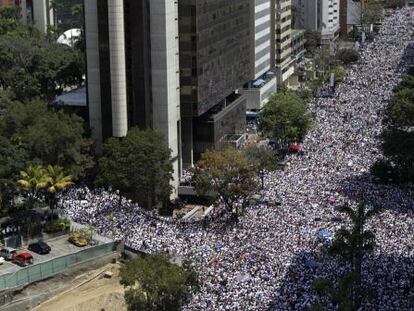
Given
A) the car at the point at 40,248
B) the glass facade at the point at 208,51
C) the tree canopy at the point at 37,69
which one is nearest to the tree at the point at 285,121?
the glass facade at the point at 208,51

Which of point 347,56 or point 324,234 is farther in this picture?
point 347,56

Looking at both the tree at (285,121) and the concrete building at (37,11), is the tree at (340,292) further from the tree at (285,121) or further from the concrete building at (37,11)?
the concrete building at (37,11)

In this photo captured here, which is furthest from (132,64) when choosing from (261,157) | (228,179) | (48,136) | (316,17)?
(316,17)

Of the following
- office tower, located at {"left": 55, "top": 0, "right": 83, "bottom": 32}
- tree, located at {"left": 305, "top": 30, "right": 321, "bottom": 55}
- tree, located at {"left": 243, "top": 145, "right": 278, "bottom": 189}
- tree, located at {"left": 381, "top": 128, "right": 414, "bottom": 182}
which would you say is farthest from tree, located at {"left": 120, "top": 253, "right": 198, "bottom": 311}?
tree, located at {"left": 305, "top": 30, "right": 321, "bottom": 55}

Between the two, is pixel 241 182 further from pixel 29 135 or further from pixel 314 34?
pixel 314 34

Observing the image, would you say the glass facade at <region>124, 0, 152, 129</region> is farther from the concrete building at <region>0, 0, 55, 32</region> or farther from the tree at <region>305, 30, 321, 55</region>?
the tree at <region>305, 30, 321, 55</region>

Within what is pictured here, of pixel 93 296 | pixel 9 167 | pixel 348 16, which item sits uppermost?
pixel 348 16

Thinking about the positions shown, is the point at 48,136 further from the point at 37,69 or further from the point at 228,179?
the point at 37,69
